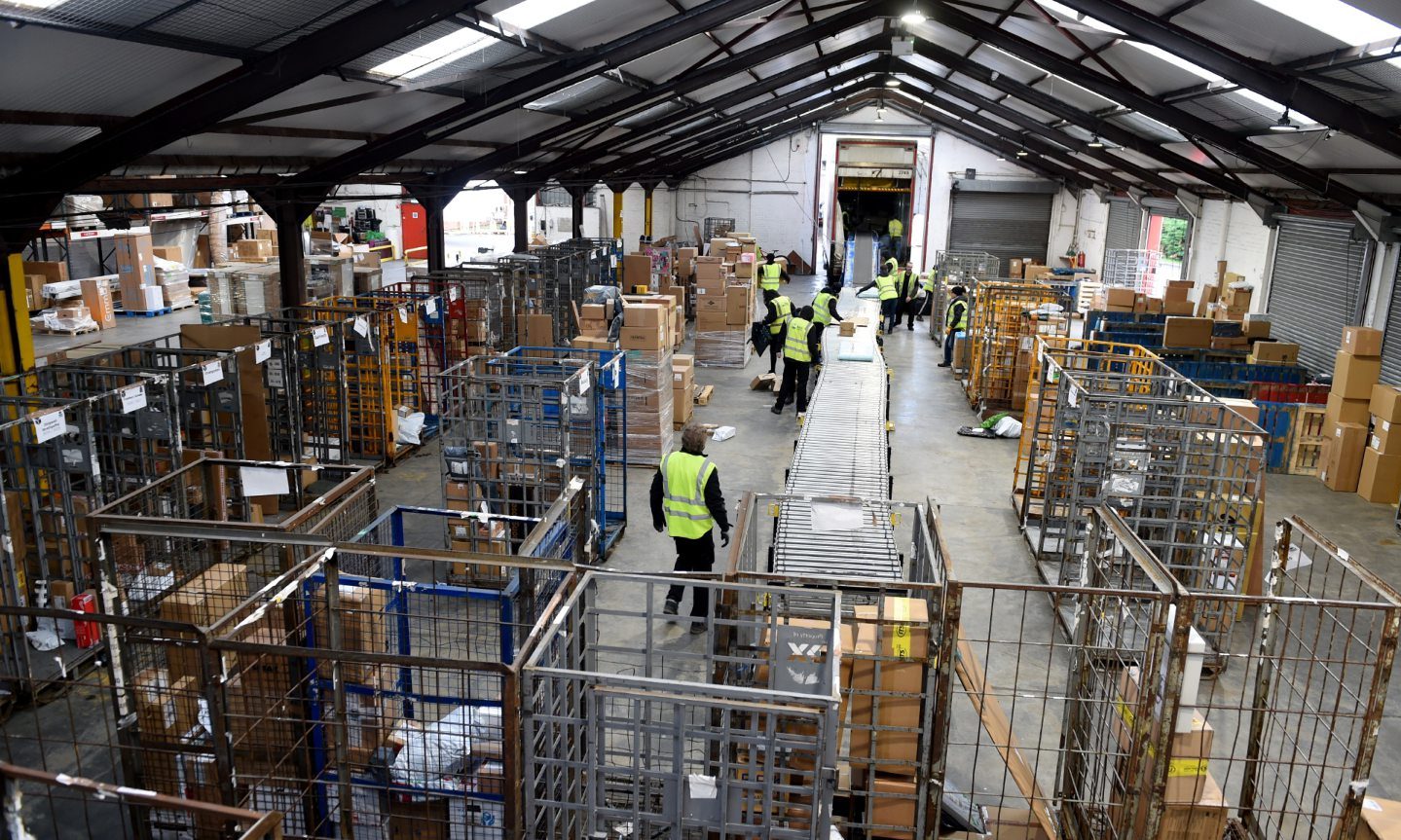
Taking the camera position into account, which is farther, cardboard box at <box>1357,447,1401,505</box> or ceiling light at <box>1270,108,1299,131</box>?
cardboard box at <box>1357,447,1401,505</box>

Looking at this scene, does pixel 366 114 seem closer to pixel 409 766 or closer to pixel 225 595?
pixel 225 595

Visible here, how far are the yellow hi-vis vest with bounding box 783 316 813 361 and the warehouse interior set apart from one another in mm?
32

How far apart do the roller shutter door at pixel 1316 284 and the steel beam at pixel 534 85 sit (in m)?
9.96

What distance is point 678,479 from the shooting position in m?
7.60

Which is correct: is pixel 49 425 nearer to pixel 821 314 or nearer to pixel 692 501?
pixel 692 501

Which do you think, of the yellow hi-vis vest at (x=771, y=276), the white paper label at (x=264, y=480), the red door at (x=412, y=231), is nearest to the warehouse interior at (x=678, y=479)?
the white paper label at (x=264, y=480)

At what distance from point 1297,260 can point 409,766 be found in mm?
16921

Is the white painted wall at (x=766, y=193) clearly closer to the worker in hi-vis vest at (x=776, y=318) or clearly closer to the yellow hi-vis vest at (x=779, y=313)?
the worker in hi-vis vest at (x=776, y=318)

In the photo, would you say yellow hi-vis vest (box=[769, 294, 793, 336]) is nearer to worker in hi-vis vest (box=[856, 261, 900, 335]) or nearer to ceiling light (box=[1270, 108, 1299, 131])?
worker in hi-vis vest (box=[856, 261, 900, 335])

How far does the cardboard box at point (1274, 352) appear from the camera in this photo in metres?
14.2

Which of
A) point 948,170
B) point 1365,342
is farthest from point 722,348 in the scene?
point 948,170

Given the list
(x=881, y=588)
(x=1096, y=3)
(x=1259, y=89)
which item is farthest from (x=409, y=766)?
(x=1259, y=89)

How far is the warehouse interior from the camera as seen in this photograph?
4.56 m

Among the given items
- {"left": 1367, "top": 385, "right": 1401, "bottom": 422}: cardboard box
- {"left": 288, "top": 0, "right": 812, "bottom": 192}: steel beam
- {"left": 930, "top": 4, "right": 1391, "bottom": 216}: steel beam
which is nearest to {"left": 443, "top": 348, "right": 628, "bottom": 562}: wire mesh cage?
{"left": 288, "top": 0, "right": 812, "bottom": 192}: steel beam
